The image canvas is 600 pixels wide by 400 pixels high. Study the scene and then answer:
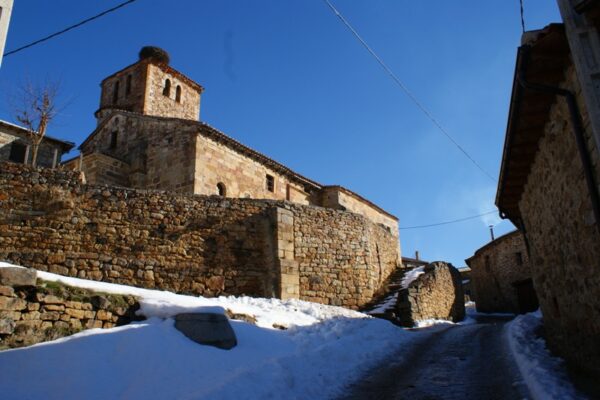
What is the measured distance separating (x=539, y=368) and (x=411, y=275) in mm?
12412

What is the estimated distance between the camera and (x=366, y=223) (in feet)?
55.5

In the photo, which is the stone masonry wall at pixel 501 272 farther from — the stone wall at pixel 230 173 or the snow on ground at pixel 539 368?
the snow on ground at pixel 539 368

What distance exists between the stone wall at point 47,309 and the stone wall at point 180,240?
4184mm

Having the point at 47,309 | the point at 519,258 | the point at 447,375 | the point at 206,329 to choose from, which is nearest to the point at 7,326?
the point at 47,309

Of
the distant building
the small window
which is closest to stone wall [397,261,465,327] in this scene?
the distant building

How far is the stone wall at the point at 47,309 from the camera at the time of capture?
554 cm

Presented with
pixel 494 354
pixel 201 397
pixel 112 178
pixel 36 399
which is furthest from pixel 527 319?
Result: pixel 112 178

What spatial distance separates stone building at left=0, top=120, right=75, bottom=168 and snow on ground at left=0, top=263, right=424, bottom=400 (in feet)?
59.2

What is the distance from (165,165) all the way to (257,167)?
4.55m

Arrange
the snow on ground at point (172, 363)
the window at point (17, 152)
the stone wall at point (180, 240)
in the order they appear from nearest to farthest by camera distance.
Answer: the snow on ground at point (172, 363)
the stone wall at point (180, 240)
the window at point (17, 152)

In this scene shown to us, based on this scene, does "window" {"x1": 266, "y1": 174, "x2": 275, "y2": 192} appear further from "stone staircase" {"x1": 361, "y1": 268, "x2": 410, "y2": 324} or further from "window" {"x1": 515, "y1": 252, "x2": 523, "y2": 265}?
"window" {"x1": 515, "y1": 252, "x2": 523, "y2": 265}

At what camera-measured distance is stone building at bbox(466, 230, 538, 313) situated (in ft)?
77.3

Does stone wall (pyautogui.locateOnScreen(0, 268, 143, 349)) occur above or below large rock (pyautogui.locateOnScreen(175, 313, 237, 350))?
above

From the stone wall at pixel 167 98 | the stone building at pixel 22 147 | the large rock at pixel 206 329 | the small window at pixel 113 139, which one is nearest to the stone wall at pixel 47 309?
the large rock at pixel 206 329
